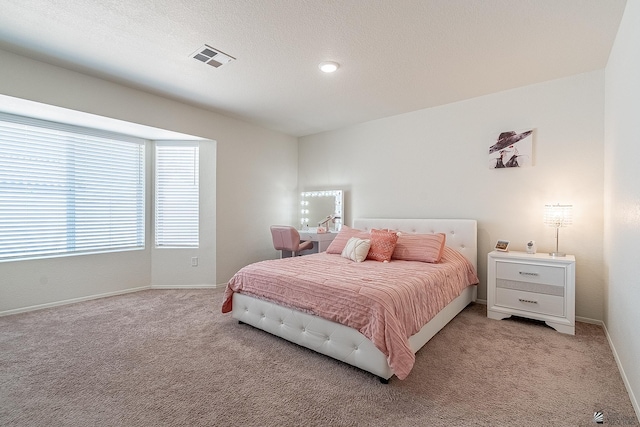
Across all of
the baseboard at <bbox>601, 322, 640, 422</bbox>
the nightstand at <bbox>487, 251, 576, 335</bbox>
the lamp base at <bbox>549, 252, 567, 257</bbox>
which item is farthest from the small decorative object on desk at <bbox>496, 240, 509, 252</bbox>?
the baseboard at <bbox>601, 322, 640, 422</bbox>

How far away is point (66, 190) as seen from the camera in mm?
3549

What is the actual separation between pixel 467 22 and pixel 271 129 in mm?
3496

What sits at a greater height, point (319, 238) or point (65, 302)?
point (319, 238)

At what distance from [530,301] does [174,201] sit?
4.53 m

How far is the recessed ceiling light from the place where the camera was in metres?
2.78

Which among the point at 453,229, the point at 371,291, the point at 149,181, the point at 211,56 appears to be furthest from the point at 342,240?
the point at 149,181

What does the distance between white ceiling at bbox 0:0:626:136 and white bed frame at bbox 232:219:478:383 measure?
175 centimetres

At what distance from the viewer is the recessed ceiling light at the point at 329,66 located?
2781mm

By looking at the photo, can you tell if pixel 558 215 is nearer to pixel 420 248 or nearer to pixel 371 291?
pixel 420 248

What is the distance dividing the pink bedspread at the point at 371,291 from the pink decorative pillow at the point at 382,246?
121mm

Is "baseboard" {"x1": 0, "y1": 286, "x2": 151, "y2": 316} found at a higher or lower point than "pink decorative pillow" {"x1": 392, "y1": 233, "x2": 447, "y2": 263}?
lower

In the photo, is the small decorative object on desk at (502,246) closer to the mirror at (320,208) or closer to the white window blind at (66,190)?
the mirror at (320,208)

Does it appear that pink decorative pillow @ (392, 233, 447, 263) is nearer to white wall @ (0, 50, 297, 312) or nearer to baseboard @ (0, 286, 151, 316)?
white wall @ (0, 50, 297, 312)

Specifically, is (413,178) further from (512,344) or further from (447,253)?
(512,344)
